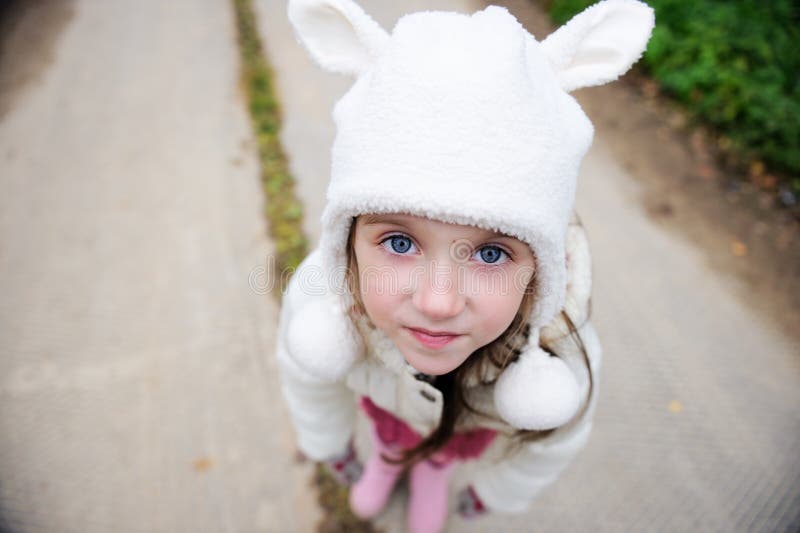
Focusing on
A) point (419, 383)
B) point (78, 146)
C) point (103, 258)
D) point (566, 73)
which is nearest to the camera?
point (566, 73)

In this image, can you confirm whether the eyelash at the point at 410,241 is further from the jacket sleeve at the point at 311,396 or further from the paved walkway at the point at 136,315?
the paved walkway at the point at 136,315

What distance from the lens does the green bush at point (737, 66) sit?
245cm

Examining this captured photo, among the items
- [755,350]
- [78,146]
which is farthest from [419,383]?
[78,146]

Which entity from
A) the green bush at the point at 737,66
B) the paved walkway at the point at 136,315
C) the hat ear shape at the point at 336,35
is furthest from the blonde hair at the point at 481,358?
the green bush at the point at 737,66

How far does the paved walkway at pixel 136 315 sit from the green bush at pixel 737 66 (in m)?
2.00

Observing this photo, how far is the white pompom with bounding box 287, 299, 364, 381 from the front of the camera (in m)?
0.83

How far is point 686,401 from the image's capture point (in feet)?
5.66

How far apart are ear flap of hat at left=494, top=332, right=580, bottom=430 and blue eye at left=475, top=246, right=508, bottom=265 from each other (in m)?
0.21

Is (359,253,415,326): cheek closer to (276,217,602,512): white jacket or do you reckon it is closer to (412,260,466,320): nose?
(412,260,466,320): nose

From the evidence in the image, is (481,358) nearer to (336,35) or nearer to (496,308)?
(496,308)

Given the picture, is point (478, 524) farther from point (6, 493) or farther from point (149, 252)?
point (149, 252)

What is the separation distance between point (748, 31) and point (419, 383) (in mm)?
3171

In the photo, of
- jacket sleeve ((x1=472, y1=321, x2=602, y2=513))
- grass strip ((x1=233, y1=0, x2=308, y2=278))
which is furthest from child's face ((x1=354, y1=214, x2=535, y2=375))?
grass strip ((x1=233, y1=0, x2=308, y2=278))

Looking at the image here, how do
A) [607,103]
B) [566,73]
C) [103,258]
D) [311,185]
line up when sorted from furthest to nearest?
[607,103]
[311,185]
[103,258]
[566,73]
